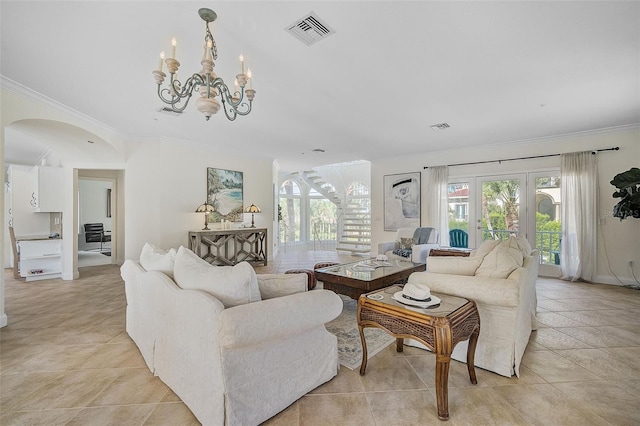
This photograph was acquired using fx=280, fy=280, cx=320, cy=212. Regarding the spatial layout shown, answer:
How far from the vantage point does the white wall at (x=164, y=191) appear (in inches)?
204

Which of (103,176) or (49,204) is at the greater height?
(103,176)

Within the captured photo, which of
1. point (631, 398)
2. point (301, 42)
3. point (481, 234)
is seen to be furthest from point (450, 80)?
point (481, 234)

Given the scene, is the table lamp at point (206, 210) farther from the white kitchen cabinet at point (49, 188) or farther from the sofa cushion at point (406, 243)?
the sofa cushion at point (406, 243)

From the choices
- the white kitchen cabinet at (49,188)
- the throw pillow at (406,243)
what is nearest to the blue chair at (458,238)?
the throw pillow at (406,243)

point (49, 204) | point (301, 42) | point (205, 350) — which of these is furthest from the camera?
point (49, 204)

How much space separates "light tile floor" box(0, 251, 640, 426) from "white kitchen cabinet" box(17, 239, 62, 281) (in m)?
2.47

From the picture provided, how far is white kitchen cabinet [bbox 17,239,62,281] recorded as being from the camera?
16.1 feet

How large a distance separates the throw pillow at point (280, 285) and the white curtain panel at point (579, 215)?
5503mm

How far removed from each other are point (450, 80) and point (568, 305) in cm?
323

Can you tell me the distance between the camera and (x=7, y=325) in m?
2.94

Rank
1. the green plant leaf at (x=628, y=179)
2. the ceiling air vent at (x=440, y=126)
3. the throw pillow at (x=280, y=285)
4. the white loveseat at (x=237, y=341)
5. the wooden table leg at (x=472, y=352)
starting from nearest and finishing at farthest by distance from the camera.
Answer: the white loveseat at (x=237, y=341) → the throw pillow at (x=280, y=285) → the wooden table leg at (x=472, y=352) → the green plant leaf at (x=628, y=179) → the ceiling air vent at (x=440, y=126)

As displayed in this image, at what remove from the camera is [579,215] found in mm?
4902

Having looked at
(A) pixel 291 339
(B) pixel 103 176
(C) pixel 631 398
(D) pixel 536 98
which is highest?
(D) pixel 536 98

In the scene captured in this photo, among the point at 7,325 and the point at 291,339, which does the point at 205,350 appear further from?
the point at 7,325
